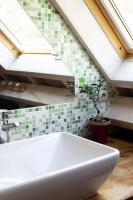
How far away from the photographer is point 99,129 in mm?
1946

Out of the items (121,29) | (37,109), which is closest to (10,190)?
(37,109)

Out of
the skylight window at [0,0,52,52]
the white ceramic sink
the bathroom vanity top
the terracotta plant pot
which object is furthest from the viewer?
the terracotta plant pot

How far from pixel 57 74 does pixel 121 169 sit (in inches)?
26.2

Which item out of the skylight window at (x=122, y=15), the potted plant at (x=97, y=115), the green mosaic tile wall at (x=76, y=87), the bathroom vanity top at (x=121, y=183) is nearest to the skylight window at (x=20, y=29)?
the green mosaic tile wall at (x=76, y=87)

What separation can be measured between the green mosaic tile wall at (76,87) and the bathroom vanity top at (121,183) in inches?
14.4

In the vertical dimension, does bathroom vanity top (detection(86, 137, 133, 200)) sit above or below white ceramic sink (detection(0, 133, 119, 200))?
below

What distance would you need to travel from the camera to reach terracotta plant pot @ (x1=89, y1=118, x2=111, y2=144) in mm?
1945

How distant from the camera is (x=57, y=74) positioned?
6.21 ft

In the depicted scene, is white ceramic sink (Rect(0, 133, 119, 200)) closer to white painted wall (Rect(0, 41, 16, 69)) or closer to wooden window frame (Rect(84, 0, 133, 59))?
white painted wall (Rect(0, 41, 16, 69))

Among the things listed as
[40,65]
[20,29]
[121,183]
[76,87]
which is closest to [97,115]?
[76,87]

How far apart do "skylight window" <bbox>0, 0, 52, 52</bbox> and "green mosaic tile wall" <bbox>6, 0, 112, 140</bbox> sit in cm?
3

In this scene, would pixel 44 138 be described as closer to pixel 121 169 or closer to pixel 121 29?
pixel 121 169

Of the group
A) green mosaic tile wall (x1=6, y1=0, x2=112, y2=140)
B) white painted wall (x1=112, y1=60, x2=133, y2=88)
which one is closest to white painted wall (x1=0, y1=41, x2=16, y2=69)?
green mosaic tile wall (x1=6, y1=0, x2=112, y2=140)

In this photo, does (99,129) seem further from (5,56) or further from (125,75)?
(5,56)
